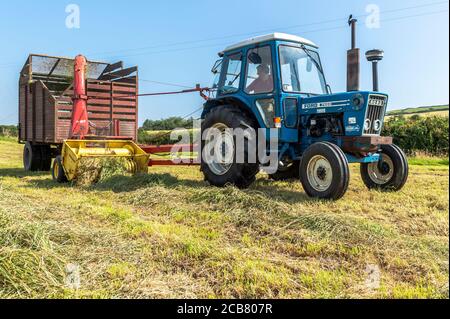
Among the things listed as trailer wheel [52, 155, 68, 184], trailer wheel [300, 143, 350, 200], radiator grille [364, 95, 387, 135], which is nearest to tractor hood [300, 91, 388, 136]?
radiator grille [364, 95, 387, 135]

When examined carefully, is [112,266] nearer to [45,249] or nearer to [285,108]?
[45,249]

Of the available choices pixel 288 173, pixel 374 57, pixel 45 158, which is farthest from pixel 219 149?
pixel 45 158

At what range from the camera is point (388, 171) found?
6.42m

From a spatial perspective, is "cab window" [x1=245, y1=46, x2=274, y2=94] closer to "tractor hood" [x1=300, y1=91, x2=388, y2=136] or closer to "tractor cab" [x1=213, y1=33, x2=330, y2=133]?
"tractor cab" [x1=213, y1=33, x2=330, y2=133]

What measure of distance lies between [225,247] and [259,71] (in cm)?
369

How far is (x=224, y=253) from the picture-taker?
328 cm

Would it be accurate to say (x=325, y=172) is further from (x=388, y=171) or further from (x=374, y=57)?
(x=374, y=57)

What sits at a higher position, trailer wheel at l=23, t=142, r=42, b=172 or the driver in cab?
the driver in cab

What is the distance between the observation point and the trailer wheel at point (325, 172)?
206 inches

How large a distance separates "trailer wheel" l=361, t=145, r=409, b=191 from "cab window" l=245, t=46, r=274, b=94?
2032mm

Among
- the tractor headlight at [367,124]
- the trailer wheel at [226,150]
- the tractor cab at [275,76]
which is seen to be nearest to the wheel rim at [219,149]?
the trailer wheel at [226,150]

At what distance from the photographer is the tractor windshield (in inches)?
246

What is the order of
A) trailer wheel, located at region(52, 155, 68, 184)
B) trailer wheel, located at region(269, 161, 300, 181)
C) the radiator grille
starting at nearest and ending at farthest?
1. the radiator grille
2. trailer wheel, located at region(269, 161, 300, 181)
3. trailer wheel, located at region(52, 155, 68, 184)
